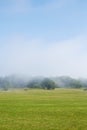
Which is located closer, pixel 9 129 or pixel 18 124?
pixel 9 129

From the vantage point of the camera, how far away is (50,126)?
29.8 metres

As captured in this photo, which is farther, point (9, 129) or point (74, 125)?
point (74, 125)

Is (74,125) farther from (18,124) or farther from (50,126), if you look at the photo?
(18,124)

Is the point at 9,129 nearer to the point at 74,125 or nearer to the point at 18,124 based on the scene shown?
the point at 18,124

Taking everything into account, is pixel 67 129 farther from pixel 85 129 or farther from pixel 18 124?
pixel 18 124

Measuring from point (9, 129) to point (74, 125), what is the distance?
253 inches

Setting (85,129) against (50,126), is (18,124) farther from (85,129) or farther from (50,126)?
(85,129)

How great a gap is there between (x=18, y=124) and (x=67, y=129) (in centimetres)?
558

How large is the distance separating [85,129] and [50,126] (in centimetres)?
352

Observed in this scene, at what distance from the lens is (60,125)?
100ft

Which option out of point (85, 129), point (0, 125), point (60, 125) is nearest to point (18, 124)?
point (0, 125)

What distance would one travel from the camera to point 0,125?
3038 centimetres

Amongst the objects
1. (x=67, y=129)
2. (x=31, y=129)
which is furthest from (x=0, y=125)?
(x=67, y=129)

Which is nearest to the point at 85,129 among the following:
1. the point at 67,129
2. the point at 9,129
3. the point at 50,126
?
the point at 67,129
